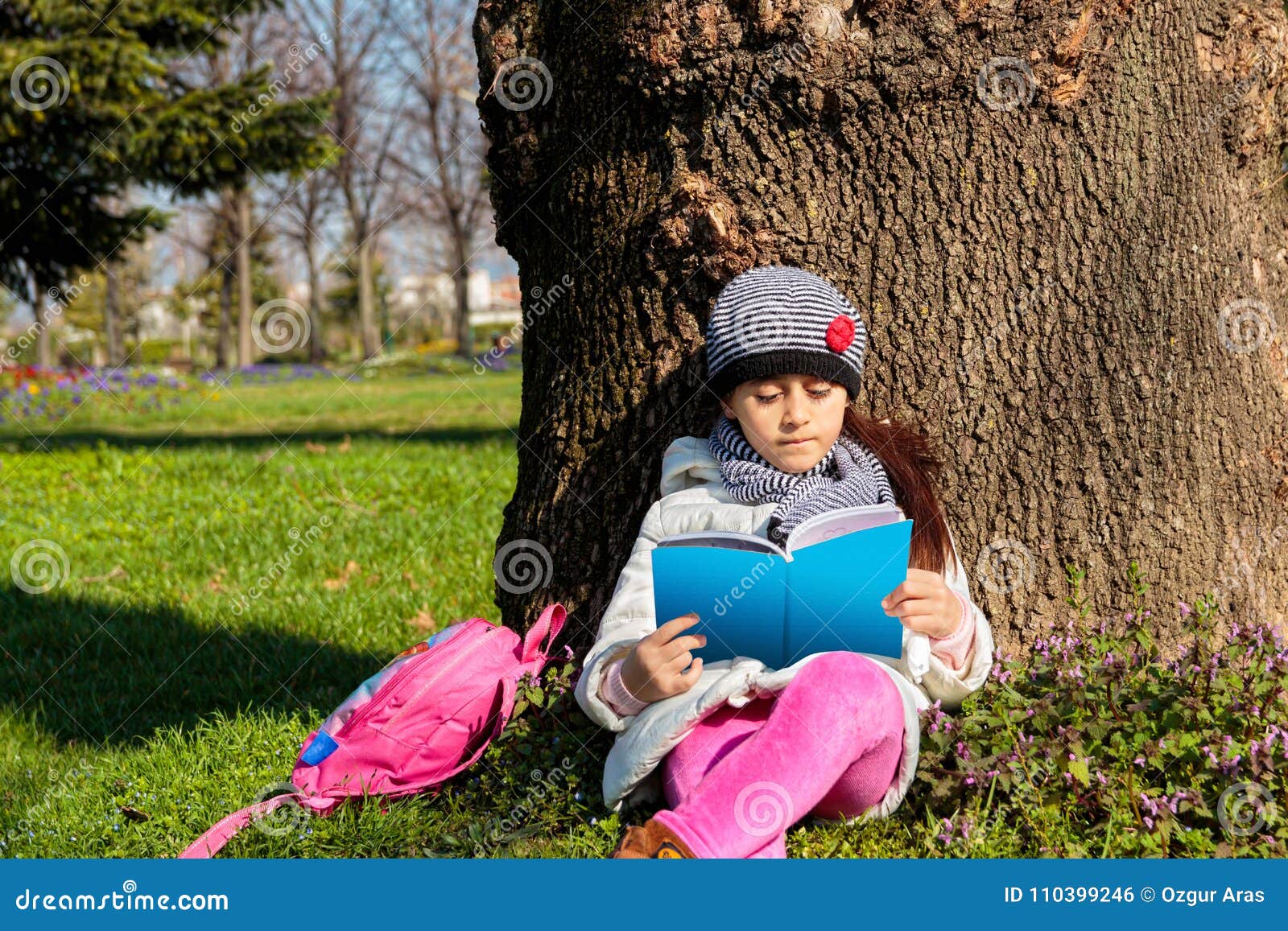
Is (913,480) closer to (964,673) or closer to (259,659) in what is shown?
(964,673)

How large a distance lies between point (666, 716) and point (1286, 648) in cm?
161

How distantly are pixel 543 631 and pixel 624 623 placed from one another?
0.40 m

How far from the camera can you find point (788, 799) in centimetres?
217

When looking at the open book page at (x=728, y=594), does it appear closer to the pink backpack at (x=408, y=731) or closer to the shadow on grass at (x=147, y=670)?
the pink backpack at (x=408, y=731)

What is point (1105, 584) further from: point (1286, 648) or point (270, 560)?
point (270, 560)

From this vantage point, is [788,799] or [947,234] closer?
[788,799]

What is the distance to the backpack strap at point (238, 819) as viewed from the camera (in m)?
2.48

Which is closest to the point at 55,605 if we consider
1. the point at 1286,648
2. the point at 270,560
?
the point at 270,560

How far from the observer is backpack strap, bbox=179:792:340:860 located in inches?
97.5
